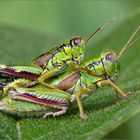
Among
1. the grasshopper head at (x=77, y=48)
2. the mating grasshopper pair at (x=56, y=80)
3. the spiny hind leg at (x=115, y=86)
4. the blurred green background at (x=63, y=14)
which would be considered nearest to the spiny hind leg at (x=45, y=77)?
the mating grasshopper pair at (x=56, y=80)

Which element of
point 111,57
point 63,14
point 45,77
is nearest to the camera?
point 45,77

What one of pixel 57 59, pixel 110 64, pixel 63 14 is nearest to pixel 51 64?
pixel 57 59

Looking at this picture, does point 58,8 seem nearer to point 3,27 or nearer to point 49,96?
point 3,27

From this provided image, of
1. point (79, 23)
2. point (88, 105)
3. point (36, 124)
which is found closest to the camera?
point (36, 124)

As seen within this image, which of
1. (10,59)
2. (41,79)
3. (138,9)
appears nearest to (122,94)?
(41,79)

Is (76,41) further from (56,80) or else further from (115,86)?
(115,86)

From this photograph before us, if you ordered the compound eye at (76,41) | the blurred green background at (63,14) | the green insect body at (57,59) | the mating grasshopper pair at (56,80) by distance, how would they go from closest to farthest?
the mating grasshopper pair at (56,80) < the green insect body at (57,59) < the compound eye at (76,41) < the blurred green background at (63,14)

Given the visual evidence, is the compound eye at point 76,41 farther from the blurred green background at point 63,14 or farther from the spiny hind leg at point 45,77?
the blurred green background at point 63,14

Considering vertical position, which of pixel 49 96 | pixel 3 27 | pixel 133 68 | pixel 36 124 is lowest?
pixel 36 124
